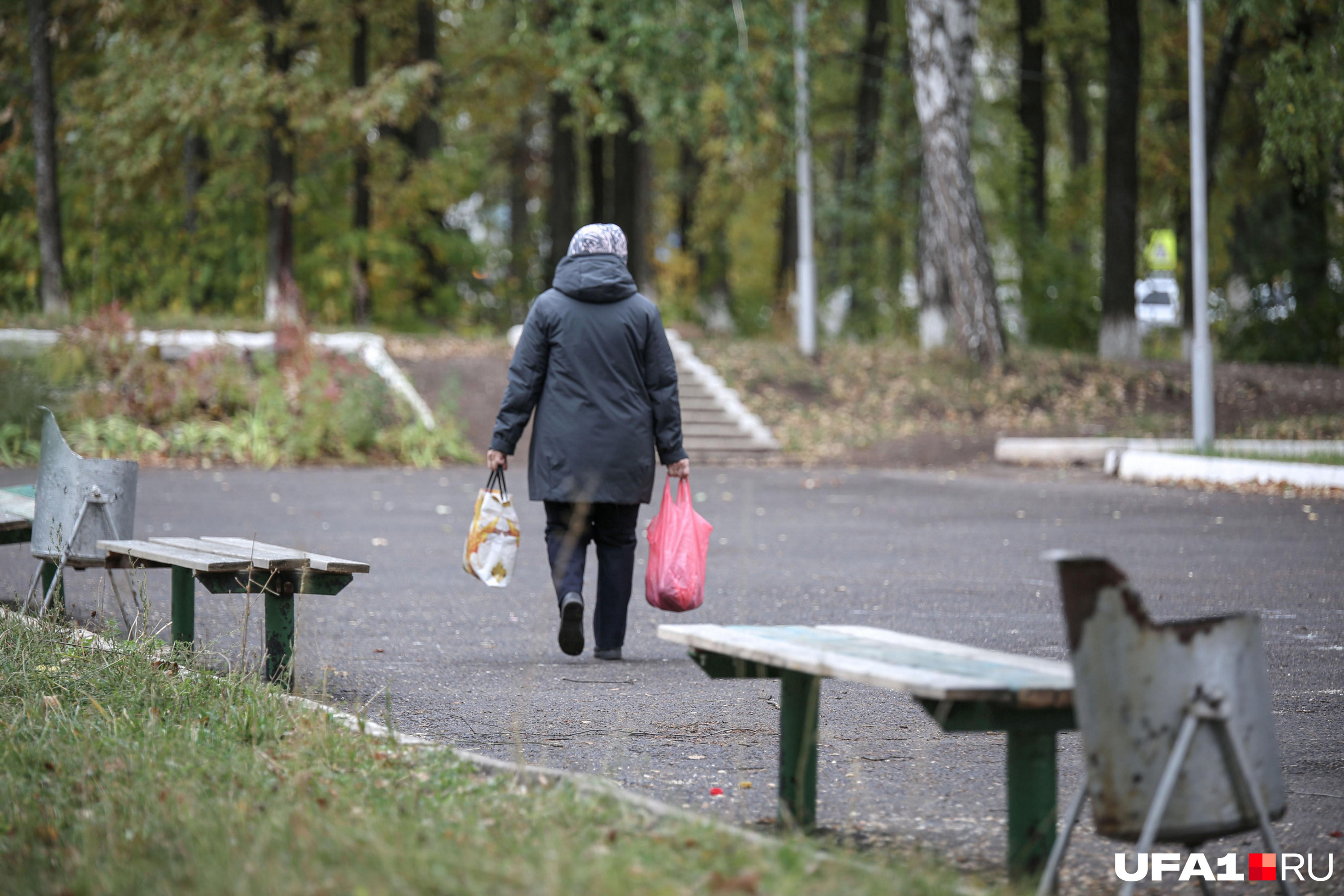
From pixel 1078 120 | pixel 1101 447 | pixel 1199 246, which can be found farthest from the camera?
pixel 1078 120

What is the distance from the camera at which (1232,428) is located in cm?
2064

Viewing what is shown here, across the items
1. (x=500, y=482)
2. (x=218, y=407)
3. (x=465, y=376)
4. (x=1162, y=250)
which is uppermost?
(x=1162, y=250)

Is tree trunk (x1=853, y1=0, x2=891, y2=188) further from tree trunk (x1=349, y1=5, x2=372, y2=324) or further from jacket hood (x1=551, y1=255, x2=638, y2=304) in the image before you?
jacket hood (x1=551, y1=255, x2=638, y2=304)

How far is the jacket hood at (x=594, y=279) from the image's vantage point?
6.71 meters

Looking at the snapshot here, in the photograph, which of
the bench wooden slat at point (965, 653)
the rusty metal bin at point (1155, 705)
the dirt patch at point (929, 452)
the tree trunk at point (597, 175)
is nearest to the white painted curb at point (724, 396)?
the dirt patch at point (929, 452)

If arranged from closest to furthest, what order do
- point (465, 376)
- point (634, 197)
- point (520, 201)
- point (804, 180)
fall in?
point (465, 376), point (804, 180), point (634, 197), point (520, 201)

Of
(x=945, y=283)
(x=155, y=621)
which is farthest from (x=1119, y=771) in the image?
(x=945, y=283)

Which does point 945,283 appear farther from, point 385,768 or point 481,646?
point 385,768

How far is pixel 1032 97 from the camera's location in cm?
3103

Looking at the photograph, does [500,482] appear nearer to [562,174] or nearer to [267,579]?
[267,579]

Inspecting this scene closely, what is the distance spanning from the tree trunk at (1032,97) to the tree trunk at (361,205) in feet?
42.7

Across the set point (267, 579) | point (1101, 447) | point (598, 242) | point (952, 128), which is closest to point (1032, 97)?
point (952, 128)

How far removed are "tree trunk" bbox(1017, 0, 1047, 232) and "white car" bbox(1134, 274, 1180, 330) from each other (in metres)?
5.54

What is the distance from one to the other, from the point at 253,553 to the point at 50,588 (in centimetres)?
171
